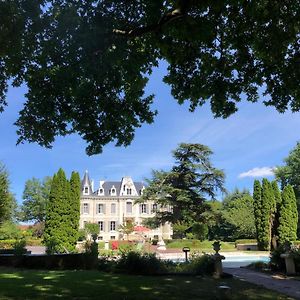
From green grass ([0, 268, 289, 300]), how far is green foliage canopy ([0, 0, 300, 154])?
10.6ft

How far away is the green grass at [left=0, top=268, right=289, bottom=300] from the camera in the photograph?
27.6ft

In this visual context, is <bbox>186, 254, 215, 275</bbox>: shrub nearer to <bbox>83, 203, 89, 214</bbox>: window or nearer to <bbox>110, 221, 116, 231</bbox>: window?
<bbox>110, 221, 116, 231</bbox>: window

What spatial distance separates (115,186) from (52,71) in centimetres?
6795

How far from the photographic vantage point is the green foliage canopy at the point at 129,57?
6207mm

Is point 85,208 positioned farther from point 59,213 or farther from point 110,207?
point 59,213

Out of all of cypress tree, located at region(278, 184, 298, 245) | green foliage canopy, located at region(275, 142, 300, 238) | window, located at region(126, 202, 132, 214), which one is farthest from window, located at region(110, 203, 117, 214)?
cypress tree, located at region(278, 184, 298, 245)

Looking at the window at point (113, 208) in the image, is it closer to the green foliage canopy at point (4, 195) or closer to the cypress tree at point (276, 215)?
the cypress tree at point (276, 215)

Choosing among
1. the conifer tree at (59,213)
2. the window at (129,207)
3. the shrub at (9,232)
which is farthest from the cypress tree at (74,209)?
the window at (129,207)

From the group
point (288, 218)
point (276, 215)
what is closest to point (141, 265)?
point (288, 218)

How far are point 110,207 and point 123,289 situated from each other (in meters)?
62.7

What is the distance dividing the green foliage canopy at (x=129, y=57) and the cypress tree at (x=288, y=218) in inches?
963

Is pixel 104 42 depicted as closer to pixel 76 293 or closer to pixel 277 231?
pixel 76 293

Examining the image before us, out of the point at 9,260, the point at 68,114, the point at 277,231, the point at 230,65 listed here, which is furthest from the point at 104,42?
the point at 277,231

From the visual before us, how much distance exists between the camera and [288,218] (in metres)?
31.6
